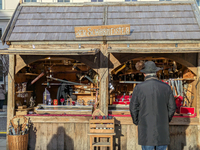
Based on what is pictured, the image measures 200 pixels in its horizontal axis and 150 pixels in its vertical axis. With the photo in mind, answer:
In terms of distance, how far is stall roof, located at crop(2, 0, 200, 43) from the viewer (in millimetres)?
7188

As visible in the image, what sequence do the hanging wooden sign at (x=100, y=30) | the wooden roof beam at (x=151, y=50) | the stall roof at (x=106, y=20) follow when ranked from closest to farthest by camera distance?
the wooden roof beam at (x=151, y=50) → the hanging wooden sign at (x=100, y=30) → the stall roof at (x=106, y=20)

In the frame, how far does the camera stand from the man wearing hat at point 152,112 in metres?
4.18

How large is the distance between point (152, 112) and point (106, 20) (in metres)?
4.16

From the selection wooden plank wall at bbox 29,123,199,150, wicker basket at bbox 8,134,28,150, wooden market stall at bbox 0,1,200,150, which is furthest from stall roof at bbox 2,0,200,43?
wicker basket at bbox 8,134,28,150

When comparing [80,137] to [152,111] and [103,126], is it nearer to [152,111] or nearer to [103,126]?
[103,126]

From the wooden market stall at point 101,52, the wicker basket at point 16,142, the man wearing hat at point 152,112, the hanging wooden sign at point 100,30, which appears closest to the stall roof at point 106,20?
the wooden market stall at point 101,52

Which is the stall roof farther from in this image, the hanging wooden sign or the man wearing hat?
the man wearing hat

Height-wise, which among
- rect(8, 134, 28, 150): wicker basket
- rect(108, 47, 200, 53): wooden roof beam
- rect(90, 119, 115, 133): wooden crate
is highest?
rect(108, 47, 200, 53): wooden roof beam

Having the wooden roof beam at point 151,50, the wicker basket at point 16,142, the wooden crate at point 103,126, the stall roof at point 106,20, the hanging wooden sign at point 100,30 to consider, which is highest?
the stall roof at point 106,20

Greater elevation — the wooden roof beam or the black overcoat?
the wooden roof beam

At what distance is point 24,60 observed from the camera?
283 inches

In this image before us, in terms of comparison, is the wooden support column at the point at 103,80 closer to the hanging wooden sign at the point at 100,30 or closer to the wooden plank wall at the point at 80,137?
the hanging wooden sign at the point at 100,30

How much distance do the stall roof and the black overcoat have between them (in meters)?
3.03

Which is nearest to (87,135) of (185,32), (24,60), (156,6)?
(24,60)
